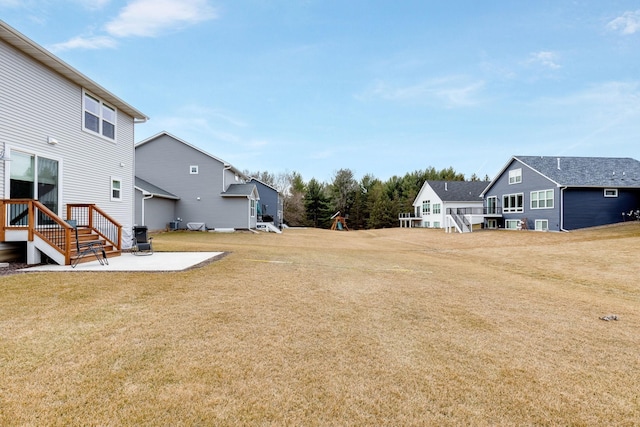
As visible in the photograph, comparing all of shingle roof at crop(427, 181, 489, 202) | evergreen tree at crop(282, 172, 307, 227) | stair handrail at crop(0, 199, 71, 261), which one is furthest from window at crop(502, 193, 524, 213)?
stair handrail at crop(0, 199, 71, 261)

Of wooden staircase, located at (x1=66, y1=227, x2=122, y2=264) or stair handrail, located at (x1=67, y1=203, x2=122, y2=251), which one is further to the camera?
stair handrail, located at (x1=67, y1=203, x2=122, y2=251)

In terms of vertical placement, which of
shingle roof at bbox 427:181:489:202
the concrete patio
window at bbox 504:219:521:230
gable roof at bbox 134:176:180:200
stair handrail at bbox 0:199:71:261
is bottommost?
the concrete patio

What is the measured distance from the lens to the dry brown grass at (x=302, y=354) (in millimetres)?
2518

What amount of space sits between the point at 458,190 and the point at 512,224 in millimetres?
10483

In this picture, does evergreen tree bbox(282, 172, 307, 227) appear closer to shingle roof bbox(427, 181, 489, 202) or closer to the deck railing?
shingle roof bbox(427, 181, 489, 202)

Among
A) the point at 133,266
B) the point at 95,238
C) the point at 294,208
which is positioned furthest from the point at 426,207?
the point at 133,266

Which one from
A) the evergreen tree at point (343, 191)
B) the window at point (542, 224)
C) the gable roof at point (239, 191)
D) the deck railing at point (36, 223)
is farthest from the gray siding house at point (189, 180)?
the evergreen tree at point (343, 191)

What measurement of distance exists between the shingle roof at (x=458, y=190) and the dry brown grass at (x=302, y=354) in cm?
3377

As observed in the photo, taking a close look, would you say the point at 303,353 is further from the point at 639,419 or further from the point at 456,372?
the point at 639,419

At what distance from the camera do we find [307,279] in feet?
24.5

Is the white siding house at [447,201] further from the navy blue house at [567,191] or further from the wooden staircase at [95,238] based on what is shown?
the wooden staircase at [95,238]

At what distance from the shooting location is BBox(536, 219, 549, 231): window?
86.6 ft

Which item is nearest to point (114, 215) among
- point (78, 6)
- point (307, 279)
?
point (78, 6)

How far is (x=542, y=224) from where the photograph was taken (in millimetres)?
26938
